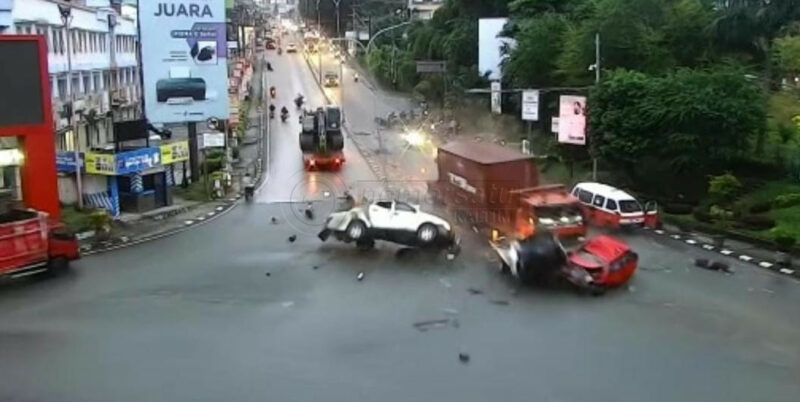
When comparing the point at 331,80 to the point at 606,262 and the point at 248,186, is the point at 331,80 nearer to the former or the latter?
the point at 248,186

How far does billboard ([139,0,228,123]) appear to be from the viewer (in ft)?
123

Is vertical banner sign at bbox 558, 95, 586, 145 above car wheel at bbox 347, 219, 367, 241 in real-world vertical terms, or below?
above

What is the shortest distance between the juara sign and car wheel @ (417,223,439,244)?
1740cm

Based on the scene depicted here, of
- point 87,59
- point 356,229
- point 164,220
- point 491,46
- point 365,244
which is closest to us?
point 356,229

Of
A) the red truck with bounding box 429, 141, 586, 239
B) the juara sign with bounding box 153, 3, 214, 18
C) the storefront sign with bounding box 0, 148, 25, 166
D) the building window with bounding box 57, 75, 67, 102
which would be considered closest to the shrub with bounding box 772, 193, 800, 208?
the red truck with bounding box 429, 141, 586, 239

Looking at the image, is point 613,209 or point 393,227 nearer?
point 393,227

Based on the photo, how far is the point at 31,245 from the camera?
23.1 meters

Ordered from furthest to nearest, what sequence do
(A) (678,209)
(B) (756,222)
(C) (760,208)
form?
(A) (678,209) < (C) (760,208) < (B) (756,222)

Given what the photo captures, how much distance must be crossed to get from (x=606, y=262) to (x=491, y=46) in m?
40.3

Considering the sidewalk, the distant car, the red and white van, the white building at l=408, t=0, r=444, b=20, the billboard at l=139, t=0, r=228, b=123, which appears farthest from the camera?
the white building at l=408, t=0, r=444, b=20

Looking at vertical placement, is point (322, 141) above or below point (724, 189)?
above

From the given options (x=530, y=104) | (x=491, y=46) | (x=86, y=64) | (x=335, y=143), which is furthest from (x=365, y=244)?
(x=491, y=46)

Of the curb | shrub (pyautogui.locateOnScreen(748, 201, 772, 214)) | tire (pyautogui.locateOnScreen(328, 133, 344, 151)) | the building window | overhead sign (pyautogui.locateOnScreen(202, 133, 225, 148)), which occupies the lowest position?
the curb

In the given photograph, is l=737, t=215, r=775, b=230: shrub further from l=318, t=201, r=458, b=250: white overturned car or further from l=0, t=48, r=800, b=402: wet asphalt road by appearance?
l=318, t=201, r=458, b=250: white overturned car
